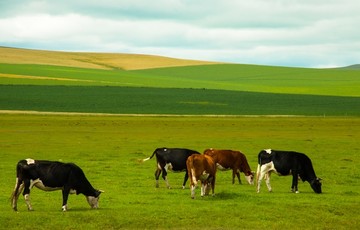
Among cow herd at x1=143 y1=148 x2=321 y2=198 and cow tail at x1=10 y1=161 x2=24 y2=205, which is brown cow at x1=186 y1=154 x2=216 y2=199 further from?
cow tail at x1=10 y1=161 x2=24 y2=205

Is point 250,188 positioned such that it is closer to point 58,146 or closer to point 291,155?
point 291,155

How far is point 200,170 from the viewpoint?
77.8 feet

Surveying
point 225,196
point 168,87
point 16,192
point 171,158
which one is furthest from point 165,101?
point 16,192

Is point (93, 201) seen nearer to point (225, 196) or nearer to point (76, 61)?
point (225, 196)

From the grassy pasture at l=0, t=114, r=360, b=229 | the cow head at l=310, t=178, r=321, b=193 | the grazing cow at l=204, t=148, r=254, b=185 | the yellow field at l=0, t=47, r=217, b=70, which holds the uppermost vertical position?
the yellow field at l=0, t=47, r=217, b=70

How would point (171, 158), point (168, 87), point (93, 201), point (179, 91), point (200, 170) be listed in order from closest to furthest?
1. point (93, 201)
2. point (200, 170)
3. point (171, 158)
4. point (179, 91)
5. point (168, 87)

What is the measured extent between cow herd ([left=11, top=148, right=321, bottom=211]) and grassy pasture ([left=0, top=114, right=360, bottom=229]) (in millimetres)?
592

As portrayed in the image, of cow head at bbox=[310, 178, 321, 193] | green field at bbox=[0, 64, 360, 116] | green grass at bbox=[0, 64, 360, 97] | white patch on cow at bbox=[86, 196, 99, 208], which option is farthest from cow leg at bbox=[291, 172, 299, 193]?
green grass at bbox=[0, 64, 360, 97]

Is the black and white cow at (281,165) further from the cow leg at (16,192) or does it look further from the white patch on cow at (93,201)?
the cow leg at (16,192)

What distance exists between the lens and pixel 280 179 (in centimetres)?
3152

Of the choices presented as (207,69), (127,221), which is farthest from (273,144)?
(207,69)

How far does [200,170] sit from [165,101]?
84.5m

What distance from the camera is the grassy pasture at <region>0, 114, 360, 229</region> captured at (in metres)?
20.6

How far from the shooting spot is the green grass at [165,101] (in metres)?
96.1
